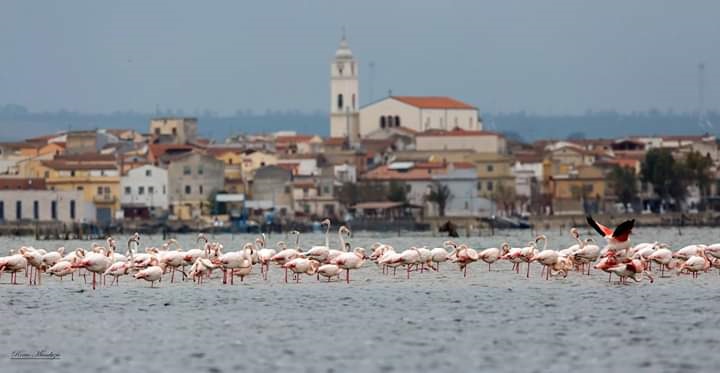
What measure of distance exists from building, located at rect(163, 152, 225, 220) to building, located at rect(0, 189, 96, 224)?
844cm

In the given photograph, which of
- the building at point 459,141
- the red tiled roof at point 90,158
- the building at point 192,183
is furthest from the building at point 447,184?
the building at point 459,141

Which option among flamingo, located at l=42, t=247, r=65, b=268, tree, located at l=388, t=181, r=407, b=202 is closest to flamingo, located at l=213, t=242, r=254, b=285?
flamingo, located at l=42, t=247, r=65, b=268

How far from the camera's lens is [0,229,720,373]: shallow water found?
27.8 metres

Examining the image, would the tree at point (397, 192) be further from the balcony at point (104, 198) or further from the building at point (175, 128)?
the building at point (175, 128)

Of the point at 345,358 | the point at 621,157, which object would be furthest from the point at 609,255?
the point at 621,157

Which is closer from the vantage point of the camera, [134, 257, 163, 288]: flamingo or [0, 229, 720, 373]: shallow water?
[0, 229, 720, 373]: shallow water

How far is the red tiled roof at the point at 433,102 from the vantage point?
575 ft

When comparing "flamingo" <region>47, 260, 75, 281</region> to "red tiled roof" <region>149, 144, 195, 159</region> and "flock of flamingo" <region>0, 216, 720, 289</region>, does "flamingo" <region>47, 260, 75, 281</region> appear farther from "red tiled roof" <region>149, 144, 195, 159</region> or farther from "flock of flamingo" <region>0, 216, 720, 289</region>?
"red tiled roof" <region>149, 144, 195, 159</region>

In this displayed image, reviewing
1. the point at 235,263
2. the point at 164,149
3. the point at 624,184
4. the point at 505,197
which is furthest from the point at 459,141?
the point at 235,263

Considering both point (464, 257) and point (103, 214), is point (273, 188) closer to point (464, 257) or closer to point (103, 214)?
point (103, 214)

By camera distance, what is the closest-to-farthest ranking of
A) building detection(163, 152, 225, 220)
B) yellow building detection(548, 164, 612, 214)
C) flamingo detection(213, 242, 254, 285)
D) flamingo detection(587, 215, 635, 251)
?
flamingo detection(587, 215, 635, 251), flamingo detection(213, 242, 254, 285), building detection(163, 152, 225, 220), yellow building detection(548, 164, 612, 214)

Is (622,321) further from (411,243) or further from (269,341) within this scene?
(411,243)

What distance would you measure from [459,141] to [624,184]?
24.5 m

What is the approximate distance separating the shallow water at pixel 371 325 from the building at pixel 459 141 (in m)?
102
